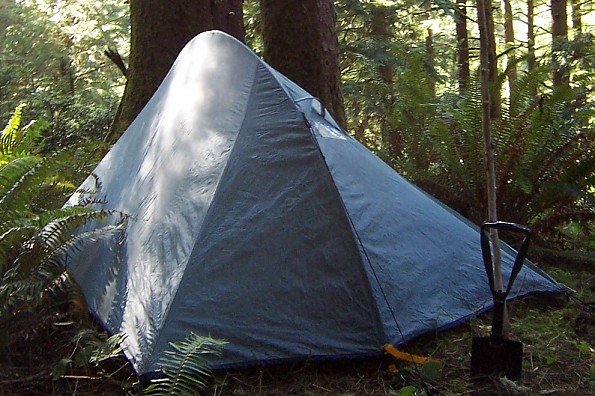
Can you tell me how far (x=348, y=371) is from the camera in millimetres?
2643

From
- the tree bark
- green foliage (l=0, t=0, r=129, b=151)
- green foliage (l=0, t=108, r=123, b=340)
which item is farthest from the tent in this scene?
green foliage (l=0, t=0, r=129, b=151)

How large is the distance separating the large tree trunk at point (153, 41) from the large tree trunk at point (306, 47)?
2.63 feet

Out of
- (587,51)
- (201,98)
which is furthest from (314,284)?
(587,51)

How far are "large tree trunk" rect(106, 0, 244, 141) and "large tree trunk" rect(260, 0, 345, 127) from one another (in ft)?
2.63

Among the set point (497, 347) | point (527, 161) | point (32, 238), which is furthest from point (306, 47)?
point (497, 347)

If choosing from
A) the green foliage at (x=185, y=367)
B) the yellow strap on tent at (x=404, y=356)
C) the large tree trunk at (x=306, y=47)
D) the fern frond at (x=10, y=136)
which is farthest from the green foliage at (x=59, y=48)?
the yellow strap on tent at (x=404, y=356)

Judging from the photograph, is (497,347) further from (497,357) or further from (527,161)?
(527,161)

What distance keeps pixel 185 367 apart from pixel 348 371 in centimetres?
73

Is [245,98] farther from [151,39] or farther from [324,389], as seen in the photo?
[151,39]

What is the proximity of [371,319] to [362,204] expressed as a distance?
1.96 feet

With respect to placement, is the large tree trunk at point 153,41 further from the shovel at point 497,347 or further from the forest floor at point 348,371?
the shovel at point 497,347

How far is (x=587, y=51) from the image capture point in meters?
7.21

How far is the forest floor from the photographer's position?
2486mm

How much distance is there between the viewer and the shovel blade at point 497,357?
2506 mm
